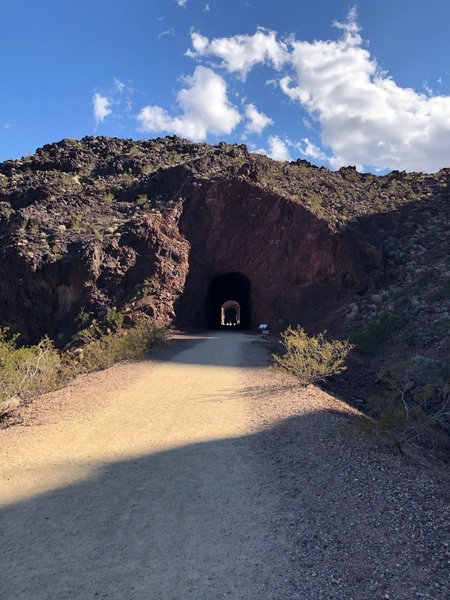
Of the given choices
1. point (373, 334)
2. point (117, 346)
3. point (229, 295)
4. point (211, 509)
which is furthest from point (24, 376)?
point (229, 295)

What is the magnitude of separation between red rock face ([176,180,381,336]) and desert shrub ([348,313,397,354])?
3.34m

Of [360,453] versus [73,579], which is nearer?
[73,579]

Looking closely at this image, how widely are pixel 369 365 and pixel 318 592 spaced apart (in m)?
12.2

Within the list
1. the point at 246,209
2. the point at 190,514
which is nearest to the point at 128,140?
the point at 246,209

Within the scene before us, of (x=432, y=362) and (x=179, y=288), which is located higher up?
(x=179, y=288)

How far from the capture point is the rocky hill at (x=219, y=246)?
19.1 metres

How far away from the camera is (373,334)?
16656 mm

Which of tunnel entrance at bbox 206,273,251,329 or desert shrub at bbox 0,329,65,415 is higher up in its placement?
tunnel entrance at bbox 206,273,251,329

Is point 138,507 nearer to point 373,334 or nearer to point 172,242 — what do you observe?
point 373,334

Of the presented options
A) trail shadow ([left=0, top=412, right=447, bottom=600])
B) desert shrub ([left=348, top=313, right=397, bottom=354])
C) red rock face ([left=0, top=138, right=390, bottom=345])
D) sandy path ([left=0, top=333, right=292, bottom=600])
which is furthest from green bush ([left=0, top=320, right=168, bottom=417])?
desert shrub ([left=348, top=313, right=397, bottom=354])

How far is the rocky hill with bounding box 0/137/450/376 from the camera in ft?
62.8

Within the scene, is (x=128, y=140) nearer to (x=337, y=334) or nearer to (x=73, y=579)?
(x=337, y=334)

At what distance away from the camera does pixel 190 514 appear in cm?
478

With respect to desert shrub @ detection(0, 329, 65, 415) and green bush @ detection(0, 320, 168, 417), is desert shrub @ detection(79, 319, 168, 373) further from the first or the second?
desert shrub @ detection(0, 329, 65, 415)
